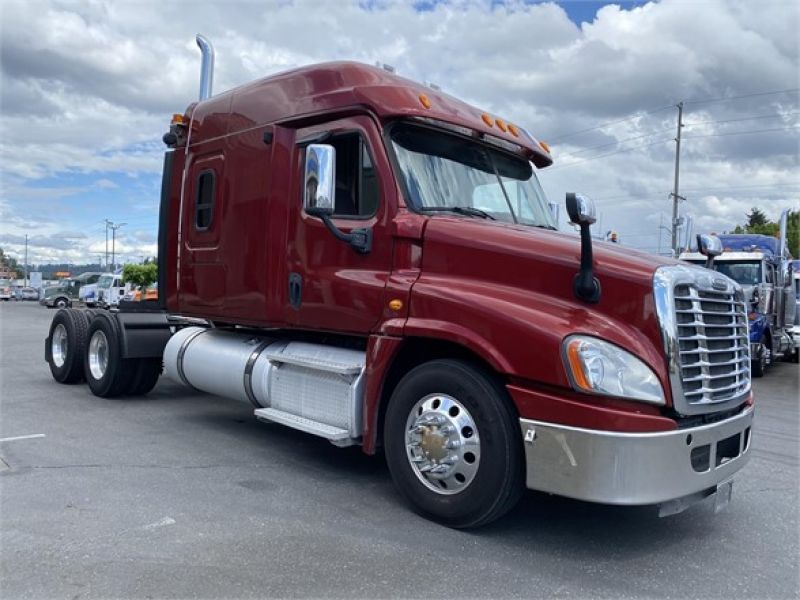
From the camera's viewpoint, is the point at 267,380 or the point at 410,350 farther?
the point at 267,380

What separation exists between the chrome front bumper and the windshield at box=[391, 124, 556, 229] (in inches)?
71.8

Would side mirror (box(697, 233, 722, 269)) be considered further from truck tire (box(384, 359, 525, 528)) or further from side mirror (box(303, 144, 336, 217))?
side mirror (box(303, 144, 336, 217))

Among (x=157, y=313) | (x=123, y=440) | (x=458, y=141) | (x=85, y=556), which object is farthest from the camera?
(x=157, y=313)

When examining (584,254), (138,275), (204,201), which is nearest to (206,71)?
(204,201)

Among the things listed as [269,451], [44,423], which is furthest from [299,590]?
[44,423]

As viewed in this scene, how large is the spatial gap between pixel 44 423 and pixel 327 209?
13.8ft

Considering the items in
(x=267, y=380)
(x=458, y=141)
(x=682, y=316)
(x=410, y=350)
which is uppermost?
(x=458, y=141)

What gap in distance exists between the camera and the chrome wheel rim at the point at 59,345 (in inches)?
367

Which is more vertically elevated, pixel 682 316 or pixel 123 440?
pixel 682 316

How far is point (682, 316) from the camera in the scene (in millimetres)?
3840

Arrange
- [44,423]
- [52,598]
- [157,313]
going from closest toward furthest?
1. [52,598]
2. [44,423]
3. [157,313]

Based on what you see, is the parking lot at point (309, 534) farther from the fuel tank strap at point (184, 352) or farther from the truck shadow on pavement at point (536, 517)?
the fuel tank strap at point (184, 352)

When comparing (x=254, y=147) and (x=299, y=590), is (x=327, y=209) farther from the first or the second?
(x=299, y=590)

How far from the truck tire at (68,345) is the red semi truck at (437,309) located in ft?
8.14
